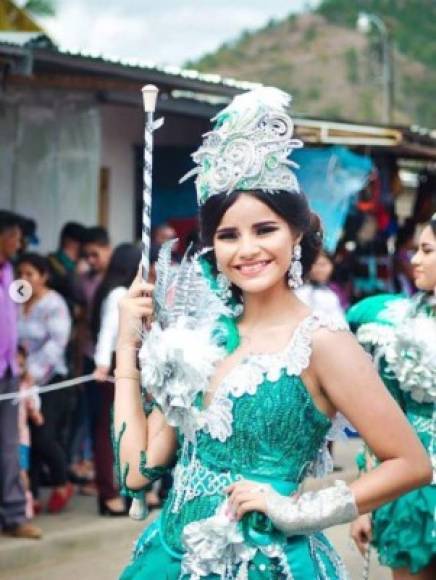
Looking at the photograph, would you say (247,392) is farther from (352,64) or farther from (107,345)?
(352,64)

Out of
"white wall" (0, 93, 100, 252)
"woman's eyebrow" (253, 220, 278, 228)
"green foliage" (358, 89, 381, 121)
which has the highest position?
"green foliage" (358, 89, 381, 121)

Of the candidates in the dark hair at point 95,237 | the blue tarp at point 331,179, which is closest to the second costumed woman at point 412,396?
the dark hair at point 95,237

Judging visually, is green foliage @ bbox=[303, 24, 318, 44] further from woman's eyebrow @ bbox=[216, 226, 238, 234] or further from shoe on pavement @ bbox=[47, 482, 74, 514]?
woman's eyebrow @ bbox=[216, 226, 238, 234]

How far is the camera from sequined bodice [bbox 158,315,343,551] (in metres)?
3.47

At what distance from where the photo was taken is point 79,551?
8406mm

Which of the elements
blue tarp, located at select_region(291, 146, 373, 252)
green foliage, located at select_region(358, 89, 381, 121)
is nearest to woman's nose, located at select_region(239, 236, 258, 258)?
blue tarp, located at select_region(291, 146, 373, 252)

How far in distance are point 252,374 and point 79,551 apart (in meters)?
5.16

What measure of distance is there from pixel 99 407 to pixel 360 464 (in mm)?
4022

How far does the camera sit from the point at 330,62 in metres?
86.1

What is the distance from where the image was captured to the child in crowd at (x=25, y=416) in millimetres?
8461

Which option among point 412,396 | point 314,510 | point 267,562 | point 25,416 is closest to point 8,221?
point 25,416

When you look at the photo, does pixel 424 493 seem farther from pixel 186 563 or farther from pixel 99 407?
pixel 99 407

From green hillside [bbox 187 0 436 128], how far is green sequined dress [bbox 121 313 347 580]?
62.8 meters

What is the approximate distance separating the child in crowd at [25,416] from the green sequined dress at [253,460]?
16.2 ft
